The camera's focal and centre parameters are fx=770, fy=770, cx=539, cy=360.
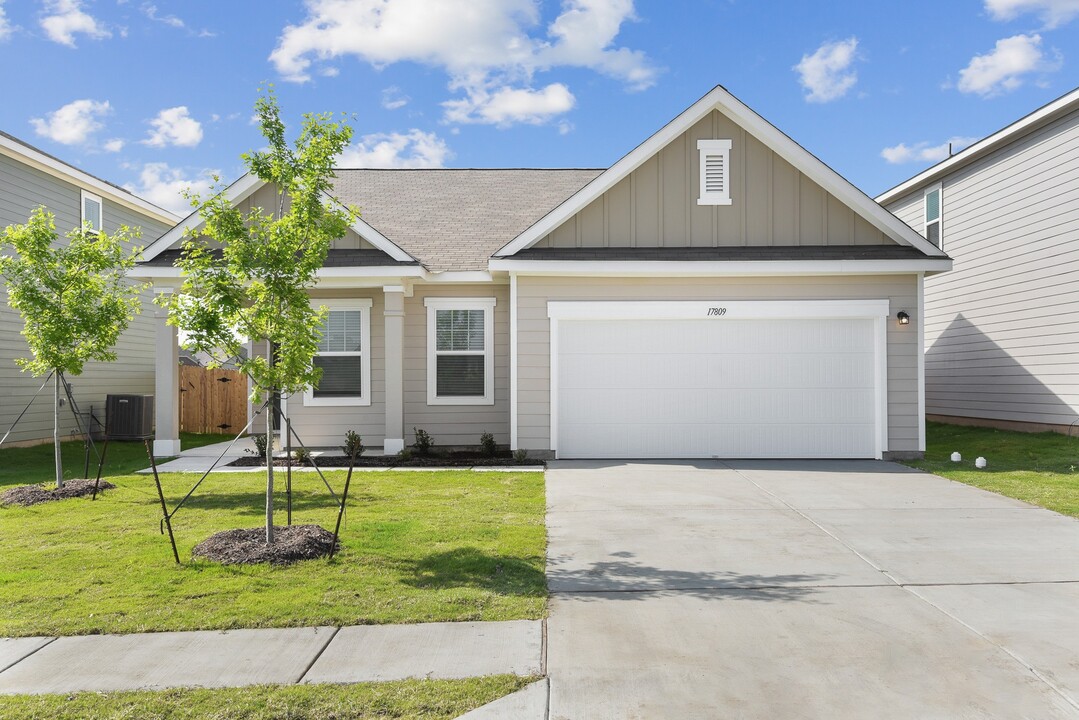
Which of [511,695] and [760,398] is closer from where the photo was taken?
[511,695]

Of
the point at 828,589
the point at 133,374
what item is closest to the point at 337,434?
the point at 133,374

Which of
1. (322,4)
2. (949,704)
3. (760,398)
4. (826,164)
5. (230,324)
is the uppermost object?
(322,4)

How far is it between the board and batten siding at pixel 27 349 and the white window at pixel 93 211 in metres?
0.20

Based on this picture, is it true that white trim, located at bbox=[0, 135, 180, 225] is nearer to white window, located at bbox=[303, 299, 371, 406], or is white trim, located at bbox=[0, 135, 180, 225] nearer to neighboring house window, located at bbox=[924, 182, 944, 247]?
white window, located at bbox=[303, 299, 371, 406]

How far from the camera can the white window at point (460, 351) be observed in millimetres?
13664

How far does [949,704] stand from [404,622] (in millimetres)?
3052

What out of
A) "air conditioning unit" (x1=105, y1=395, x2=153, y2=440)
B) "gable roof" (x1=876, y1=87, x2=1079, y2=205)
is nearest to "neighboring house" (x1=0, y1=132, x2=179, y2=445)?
"air conditioning unit" (x1=105, y1=395, x2=153, y2=440)

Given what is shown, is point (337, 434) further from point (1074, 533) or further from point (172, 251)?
point (1074, 533)

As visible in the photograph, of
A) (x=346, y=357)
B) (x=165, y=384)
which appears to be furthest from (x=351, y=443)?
(x=165, y=384)

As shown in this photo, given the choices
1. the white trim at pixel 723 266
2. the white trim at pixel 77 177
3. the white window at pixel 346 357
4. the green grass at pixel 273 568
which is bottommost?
the green grass at pixel 273 568

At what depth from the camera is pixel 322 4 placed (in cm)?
1246

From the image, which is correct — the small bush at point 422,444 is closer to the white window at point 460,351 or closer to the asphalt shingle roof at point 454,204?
the white window at point 460,351

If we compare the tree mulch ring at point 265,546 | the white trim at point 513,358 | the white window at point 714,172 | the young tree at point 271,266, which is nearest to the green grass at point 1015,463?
the white window at point 714,172

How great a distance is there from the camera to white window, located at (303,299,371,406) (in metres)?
13.8
